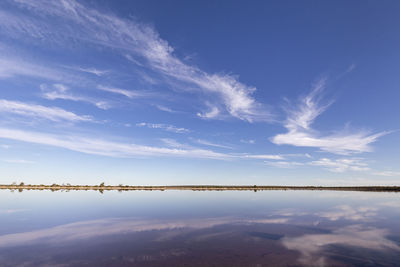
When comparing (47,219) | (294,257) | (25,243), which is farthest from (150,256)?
(47,219)

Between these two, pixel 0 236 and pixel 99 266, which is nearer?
pixel 99 266

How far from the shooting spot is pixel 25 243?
1480 centimetres

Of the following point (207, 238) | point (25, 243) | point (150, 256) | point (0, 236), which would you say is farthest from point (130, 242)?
point (0, 236)

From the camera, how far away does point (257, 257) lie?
40.6ft

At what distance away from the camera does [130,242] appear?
599 inches

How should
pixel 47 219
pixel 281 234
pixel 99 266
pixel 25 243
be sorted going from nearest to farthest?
pixel 99 266, pixel 25 243, pixel 281 234, pixel 47 219

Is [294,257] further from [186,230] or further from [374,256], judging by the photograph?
[186,230]

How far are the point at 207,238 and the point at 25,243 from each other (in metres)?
12.4

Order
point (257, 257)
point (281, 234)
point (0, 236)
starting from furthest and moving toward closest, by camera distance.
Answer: point (281, 234), point (0, 236), point (257, 257)

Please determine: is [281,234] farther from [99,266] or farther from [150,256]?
[99,266]

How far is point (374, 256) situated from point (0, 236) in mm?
25213

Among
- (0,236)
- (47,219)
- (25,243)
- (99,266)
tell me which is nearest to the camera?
(99,266)

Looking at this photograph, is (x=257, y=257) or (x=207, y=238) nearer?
(x=257, y=257)

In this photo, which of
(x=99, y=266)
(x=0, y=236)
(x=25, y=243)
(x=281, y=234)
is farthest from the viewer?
(x=281, y=234)
